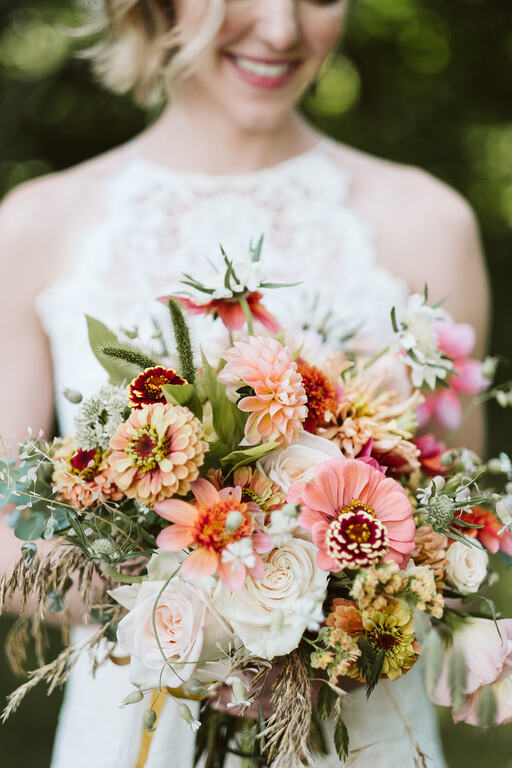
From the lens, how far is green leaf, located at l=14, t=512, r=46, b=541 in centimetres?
78

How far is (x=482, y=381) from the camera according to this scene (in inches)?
42.2

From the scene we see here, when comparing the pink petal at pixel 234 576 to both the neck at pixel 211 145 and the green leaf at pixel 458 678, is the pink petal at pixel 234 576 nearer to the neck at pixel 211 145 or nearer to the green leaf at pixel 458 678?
the green leaf at pixel 458 678

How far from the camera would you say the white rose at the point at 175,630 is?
2.26ft

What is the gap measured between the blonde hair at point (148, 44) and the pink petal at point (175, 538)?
897 mm

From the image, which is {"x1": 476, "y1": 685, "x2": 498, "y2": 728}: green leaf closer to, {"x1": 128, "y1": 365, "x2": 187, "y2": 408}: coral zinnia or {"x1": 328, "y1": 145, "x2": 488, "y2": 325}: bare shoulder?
{"x1": 128, "y1": 365, "x2": 187, "y2": 408}: coral zinnia

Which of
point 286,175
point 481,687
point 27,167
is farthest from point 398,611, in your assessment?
point 27,167

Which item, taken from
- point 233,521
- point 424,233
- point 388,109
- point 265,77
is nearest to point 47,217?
point 265,77

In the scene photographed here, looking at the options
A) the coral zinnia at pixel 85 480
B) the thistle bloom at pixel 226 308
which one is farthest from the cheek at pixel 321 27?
the coral zinnia at pixel 85 480

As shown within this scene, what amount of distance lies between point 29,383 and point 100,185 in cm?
42

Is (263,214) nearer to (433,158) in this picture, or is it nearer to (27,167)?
(27,167)

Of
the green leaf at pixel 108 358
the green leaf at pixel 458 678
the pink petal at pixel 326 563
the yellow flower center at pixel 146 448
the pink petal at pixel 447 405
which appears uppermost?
the yellow flower center at pixel 146 448

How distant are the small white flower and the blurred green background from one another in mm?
2144

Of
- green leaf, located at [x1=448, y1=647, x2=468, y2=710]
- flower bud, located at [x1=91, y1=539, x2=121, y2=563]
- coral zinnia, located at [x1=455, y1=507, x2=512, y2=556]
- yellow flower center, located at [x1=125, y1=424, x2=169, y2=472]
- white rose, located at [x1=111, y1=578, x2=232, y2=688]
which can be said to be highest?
yellow flower center, located at [x1=125, y1=424, x2=169, y2=472]

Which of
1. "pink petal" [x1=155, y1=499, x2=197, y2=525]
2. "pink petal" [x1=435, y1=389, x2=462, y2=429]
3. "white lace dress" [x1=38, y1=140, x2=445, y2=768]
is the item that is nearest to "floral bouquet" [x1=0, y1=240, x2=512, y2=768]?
"pink petal" [x1=155, y1=499, x2=197, y2=525]
